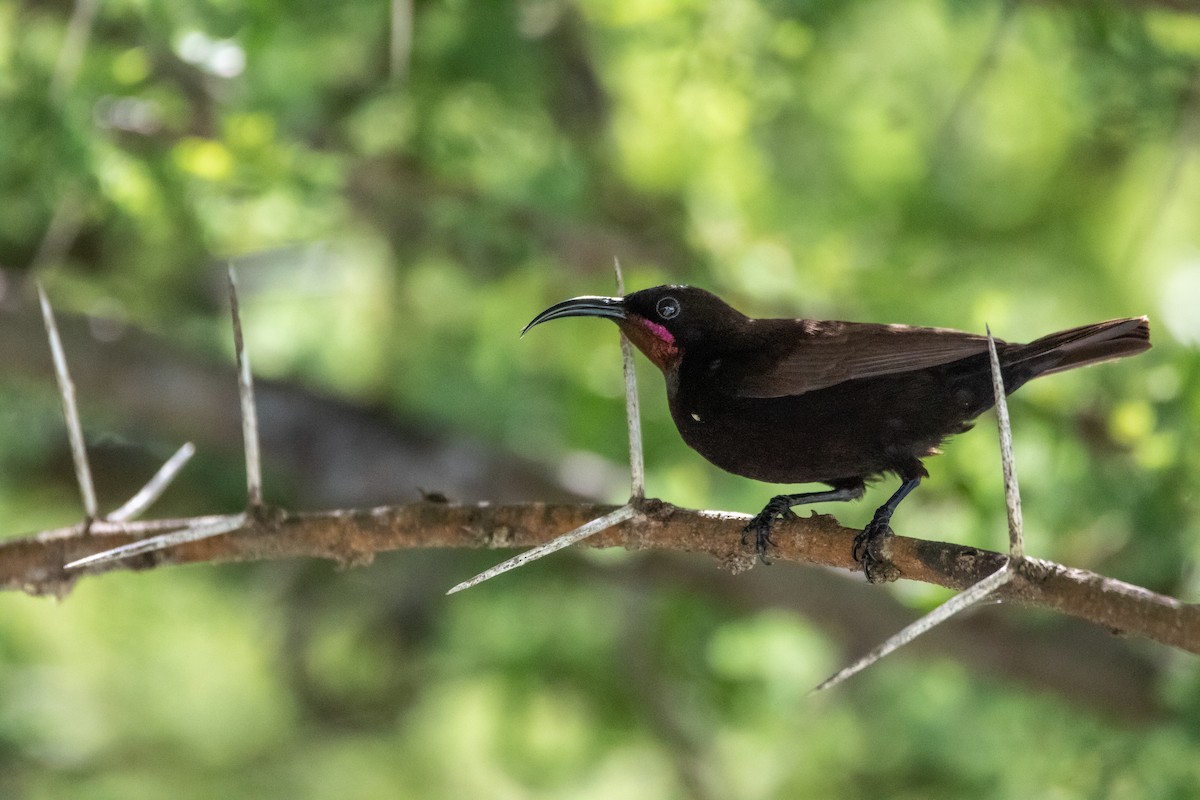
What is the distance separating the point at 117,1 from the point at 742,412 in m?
3.28

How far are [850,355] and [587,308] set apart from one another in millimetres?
685

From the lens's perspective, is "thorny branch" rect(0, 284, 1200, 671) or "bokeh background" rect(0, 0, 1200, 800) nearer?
"thorny branch" rect(0, 284, 1200, 671)

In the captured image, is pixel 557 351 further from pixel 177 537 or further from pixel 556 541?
pixel 556 541

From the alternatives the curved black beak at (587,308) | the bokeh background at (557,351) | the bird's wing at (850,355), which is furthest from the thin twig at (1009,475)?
the bokeh background at (557,351)

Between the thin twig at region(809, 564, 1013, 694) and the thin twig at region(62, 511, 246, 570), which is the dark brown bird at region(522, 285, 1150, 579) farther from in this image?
the thin twig at region(62, 511, 246, 570)

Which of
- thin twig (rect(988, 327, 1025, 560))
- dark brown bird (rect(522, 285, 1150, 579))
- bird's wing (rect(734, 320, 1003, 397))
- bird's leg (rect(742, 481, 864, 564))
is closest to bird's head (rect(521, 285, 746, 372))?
dark brown bird (rect(522, 285, 1150, 579))

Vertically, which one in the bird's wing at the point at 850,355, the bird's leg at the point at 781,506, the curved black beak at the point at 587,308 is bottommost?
the bird's leg at the point at 781,506

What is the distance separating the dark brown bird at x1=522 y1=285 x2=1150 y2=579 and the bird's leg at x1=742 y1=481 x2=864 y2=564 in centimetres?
1

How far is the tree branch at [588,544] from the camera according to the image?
2.17 metres

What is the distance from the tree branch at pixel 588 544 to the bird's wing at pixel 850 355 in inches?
19.2

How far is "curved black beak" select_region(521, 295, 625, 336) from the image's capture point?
3170 millimetres

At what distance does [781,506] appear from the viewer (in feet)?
10.9

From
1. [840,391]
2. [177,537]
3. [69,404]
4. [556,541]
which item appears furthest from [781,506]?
[69,404]

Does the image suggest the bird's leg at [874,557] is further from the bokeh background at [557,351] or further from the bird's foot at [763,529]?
the bokeh background at [557,351]
